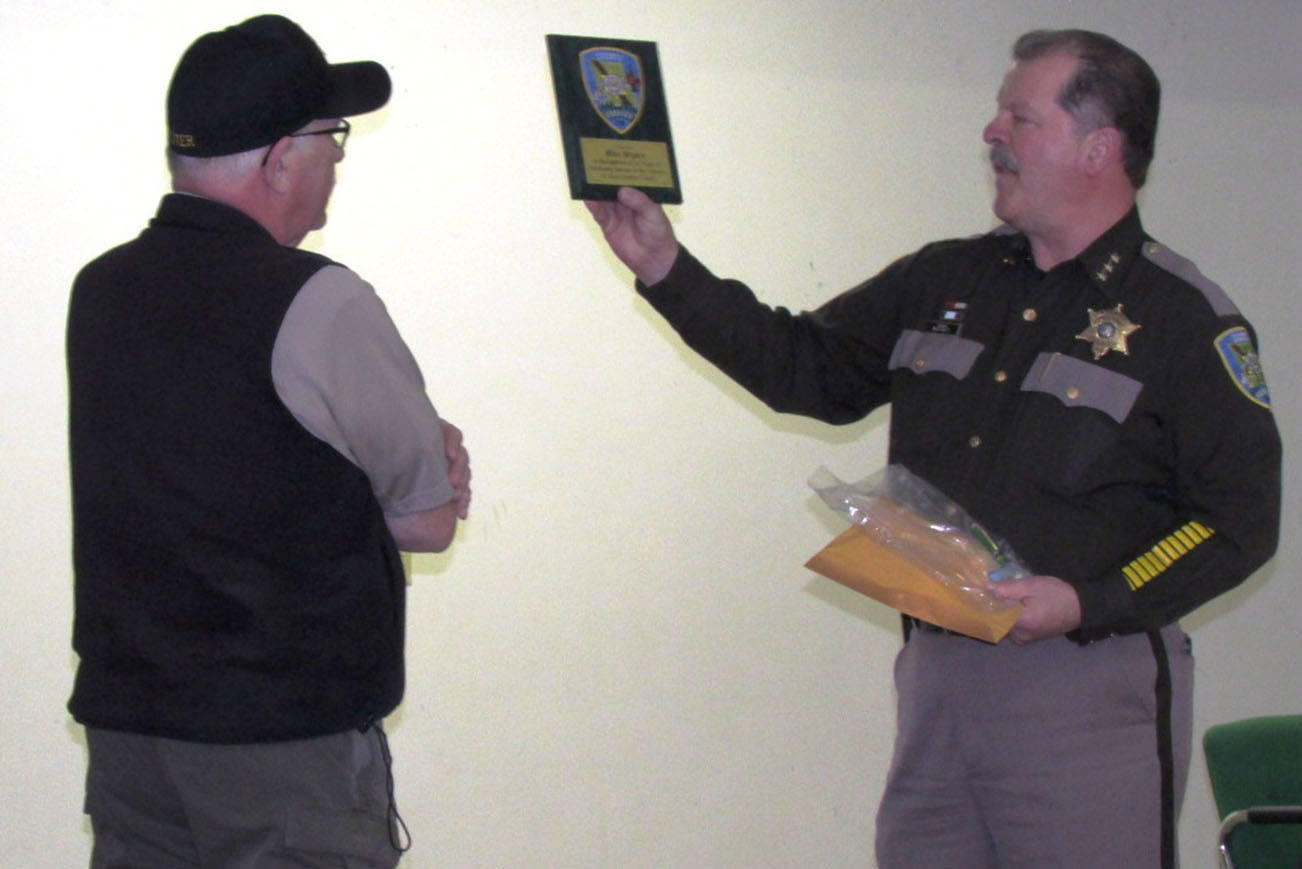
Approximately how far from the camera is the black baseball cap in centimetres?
154

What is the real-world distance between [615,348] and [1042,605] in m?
1.40

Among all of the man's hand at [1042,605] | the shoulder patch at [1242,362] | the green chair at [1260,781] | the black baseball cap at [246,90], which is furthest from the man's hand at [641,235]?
the green chair at [1260,781]

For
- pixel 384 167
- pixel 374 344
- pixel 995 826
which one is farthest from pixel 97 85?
pixel 995 826

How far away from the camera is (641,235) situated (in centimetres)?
202

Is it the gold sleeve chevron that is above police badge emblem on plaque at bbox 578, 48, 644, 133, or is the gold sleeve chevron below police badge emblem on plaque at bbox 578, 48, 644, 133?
below

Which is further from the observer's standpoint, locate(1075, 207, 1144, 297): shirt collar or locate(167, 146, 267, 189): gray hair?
locate(1075, 207, 1144, 297): shirt collar

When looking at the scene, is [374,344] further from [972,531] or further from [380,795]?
[972,531]

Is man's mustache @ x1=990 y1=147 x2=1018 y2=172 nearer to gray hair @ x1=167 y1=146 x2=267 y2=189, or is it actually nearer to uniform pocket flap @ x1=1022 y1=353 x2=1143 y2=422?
uniform pocket flap @ x1=1022 y1=353 x2=1143 y2=422

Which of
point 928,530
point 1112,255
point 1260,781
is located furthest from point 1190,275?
point 1260,781

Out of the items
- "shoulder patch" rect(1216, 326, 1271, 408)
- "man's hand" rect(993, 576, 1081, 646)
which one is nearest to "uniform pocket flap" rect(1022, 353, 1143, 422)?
"shoulder patch" rect(1216, 326, 1271, 408)

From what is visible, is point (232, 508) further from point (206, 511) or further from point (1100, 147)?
point (1100, 147)

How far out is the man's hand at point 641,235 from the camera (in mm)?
1999

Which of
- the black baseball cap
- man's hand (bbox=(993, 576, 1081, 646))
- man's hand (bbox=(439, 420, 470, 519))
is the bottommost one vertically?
man's hand (bbox=(993, 576, 1081, 646))

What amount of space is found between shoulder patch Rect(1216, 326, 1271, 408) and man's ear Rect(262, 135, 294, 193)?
1.21 m
